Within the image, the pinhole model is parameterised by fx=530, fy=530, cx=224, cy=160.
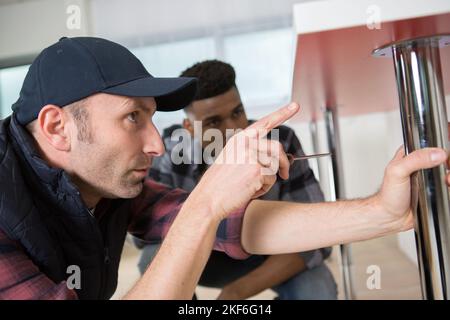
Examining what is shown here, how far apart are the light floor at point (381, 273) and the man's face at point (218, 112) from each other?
0.83 meters

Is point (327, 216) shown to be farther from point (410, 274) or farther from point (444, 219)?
point (410, 274)

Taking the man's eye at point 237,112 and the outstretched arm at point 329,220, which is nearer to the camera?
the outstretched arm at point 329,220

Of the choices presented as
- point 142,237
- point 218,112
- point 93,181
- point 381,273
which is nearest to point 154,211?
point 142,237

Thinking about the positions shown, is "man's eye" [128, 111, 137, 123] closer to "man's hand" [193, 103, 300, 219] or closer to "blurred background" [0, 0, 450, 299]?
"man's hand" [193, 103, 300, 219]

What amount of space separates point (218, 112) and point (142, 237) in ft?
2.22

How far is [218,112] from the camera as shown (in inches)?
64.2

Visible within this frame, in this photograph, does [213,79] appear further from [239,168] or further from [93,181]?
[239,168]

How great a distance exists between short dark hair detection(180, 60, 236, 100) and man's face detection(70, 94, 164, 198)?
812 millimetres

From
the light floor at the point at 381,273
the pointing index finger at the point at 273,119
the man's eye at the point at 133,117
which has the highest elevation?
the man's eye at the point at 133,117

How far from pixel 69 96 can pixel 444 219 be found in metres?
0.56

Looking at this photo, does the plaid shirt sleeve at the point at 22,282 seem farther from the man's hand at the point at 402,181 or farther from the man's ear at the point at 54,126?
the man's hand at the point at 402,181

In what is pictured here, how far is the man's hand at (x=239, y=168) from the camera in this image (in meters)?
0.62

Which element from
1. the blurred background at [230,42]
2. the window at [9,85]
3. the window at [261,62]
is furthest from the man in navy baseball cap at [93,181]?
the window at [261,62]
